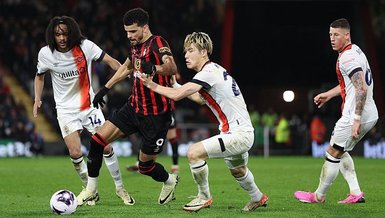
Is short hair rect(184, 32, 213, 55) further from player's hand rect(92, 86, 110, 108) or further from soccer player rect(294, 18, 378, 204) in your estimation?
soccer player rect(294, 18, 378, 204)

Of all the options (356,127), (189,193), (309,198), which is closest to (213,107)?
(356,127)

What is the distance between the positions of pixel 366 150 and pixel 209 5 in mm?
9570

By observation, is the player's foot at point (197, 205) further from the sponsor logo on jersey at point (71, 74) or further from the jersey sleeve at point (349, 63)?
the sponsor logo on jersey at point (71, 74)

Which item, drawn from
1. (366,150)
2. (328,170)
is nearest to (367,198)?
(328,170)

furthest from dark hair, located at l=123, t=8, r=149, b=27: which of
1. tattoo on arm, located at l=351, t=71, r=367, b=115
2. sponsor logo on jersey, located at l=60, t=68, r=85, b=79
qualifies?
tattoo on arm, located at l=351, t=71, r=367, b=115

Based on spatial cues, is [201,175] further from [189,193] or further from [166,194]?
[189,193]

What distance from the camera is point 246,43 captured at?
3023cm

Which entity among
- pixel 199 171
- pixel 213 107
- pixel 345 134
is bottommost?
pixel 199 171

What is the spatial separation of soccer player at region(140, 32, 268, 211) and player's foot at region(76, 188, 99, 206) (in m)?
1.42

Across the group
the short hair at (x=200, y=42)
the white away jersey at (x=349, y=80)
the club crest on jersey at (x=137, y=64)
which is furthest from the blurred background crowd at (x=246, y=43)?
the short hair at (x=200, y=42)

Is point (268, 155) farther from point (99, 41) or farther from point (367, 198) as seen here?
point (367, 198)

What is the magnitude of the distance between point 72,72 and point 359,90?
3.75 metres

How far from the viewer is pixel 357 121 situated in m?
9.91

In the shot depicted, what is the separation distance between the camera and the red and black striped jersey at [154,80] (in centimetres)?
983
